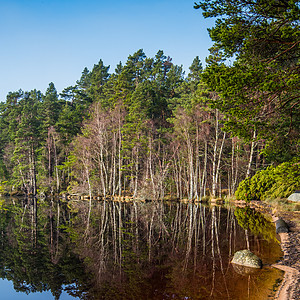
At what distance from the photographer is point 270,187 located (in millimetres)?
20781

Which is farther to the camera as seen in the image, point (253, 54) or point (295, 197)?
point (295, 197)

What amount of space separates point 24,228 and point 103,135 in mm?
17874

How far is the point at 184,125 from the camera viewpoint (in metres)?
27.1

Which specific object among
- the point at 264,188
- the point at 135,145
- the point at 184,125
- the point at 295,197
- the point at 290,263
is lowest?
the point at 290,263

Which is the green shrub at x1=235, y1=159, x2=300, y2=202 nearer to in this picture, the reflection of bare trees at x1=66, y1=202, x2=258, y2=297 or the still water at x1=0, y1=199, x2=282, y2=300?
the still water at x1=0, y1=199, x2=282, y2=300

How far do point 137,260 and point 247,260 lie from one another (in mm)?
3266

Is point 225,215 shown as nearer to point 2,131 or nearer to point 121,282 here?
point 121,282

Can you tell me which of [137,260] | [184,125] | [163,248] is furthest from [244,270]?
[184,125]

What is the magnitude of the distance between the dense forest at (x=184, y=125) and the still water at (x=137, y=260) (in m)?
3.53

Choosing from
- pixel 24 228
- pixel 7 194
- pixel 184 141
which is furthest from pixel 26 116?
pixel 24 228

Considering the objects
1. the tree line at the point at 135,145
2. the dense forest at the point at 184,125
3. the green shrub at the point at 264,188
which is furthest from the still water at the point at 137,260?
the tree line at the point at 135,145

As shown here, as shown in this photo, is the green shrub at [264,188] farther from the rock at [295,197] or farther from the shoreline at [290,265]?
the shoreline at [290,265]

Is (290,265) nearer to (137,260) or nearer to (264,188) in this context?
(137,260)

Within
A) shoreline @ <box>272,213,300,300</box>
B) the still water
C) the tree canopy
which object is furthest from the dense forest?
the still water
